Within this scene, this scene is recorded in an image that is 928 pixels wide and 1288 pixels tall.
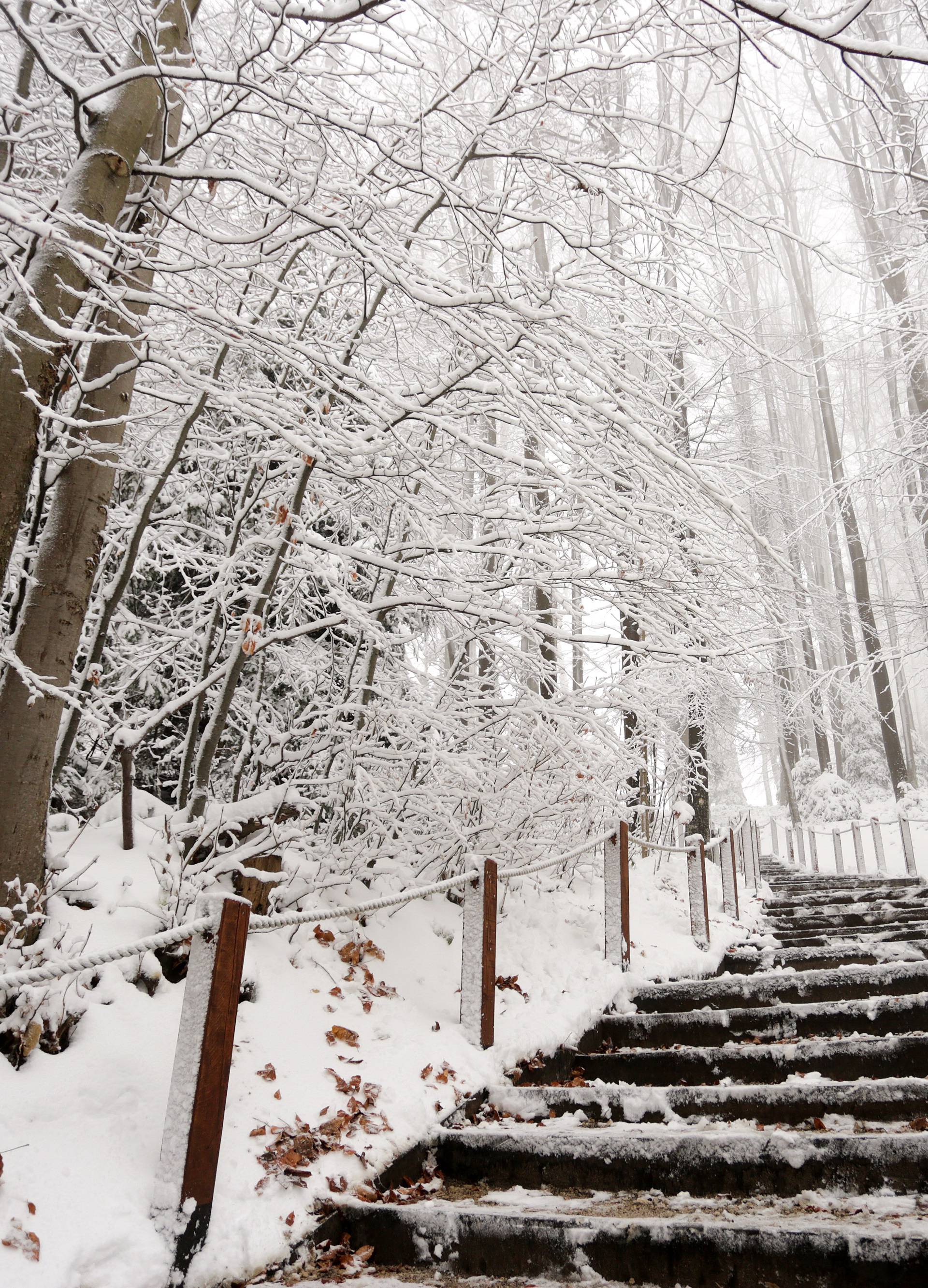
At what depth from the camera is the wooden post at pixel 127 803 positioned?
4.08m

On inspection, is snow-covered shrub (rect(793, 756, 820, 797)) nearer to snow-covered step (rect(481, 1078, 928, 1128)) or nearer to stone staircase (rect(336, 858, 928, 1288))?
stone staircase (rect(336, 858, 928, 1288))

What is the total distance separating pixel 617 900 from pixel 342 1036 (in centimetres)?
243

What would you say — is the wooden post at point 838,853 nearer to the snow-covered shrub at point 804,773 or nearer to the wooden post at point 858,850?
the wooden post at point 858,850

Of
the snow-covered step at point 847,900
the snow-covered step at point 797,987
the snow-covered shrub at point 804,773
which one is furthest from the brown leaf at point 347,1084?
the snow-covered shrub at point 804,773

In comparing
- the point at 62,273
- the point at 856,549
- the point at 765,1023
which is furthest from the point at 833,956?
the point at 856,549

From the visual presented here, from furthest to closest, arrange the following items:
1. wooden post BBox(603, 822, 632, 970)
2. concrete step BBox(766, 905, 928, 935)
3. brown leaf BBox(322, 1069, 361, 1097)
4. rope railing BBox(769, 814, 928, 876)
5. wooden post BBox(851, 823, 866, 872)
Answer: wooden post BBox(851, 823, 866, 872)
rope railing BBox(769, 814, 928, 876)
concrete step BBox(766, 905, 928, 935)
wooden post BBox(603, 822, 632, 970)
brown leaf BBox(322, 1069, 361, 1097)

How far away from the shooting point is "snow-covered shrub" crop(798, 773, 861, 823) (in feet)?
68.0

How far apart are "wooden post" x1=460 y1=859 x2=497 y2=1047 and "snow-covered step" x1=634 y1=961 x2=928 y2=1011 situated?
1.34 metres

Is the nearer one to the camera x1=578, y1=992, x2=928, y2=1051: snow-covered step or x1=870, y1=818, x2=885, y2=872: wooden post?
x1=578, y1=992, x2=928, y2=1051: snow-covered step

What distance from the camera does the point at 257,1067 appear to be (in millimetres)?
3211

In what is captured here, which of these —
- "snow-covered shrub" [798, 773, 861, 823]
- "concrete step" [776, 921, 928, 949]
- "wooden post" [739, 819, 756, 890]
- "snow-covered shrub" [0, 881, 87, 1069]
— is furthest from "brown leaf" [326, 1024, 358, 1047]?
"snow-covered shrub" [798, 773, 861, 823]

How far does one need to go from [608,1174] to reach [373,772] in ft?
9.18

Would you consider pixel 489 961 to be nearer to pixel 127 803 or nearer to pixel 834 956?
pixel 127 803

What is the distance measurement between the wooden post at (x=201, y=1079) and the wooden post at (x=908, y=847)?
35.9 feet
